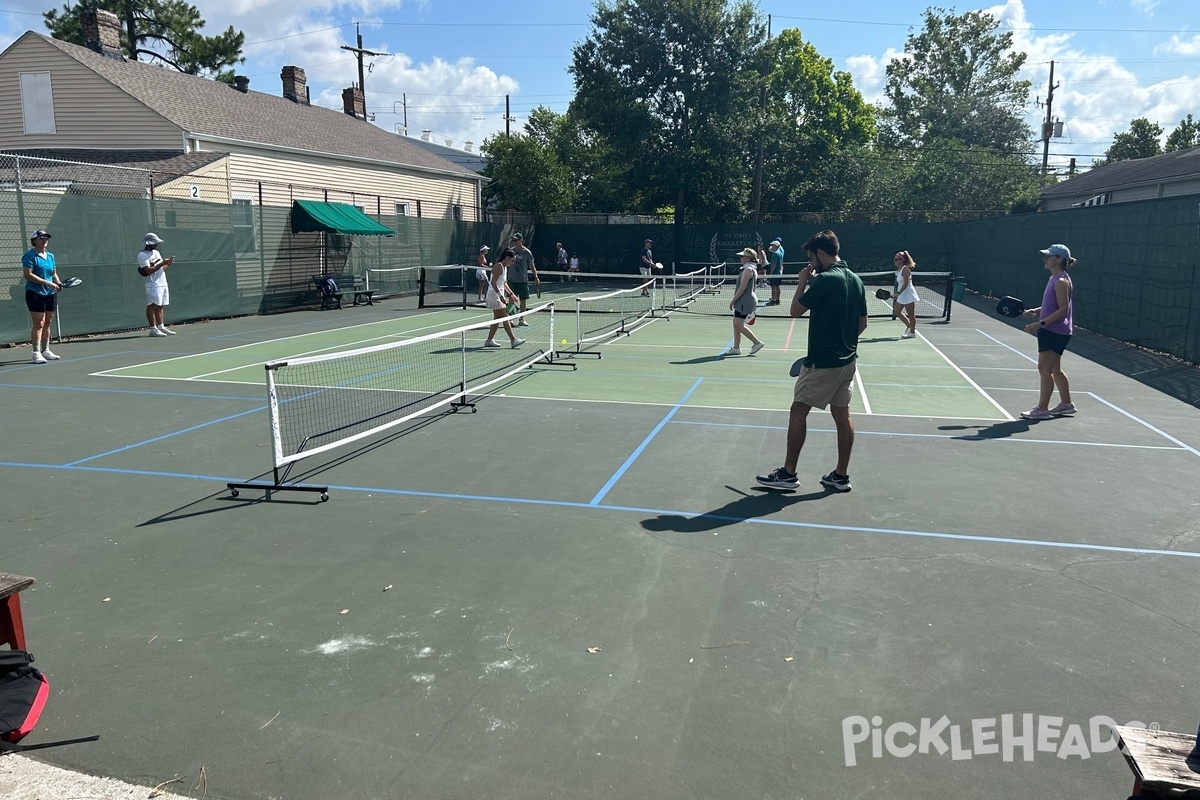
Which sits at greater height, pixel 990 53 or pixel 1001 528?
pixel 990 53

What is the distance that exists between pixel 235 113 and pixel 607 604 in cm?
Answer: 3008

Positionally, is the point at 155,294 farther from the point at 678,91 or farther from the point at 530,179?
the point at 678,91

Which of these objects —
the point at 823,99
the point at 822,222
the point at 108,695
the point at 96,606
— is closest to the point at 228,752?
the point at 108,695

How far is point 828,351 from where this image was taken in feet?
22.9

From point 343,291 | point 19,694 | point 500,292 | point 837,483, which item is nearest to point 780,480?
point 837,483

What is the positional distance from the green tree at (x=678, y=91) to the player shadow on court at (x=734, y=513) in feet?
121

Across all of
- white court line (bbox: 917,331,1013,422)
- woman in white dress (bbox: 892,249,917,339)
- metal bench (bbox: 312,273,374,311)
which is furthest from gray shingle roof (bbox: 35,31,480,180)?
white court line (bbox: 917,331,1013,422)

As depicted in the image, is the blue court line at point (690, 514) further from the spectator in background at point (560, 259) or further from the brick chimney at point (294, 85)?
the brick chimney at point (294, 85)

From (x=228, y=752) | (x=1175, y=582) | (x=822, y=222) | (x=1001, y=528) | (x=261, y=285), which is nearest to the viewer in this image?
(x=228, y=752)

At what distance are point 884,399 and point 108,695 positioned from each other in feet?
31.9

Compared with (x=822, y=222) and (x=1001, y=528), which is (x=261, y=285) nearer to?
(x=1001, y=528)

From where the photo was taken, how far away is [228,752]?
11.8 ft

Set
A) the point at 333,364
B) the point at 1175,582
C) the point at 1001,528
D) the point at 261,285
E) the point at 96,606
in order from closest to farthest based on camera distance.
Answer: the point at 96,606 → the point at 1175,582 → the point at 1001,528 → the point at 333,364 → the point at 261,285

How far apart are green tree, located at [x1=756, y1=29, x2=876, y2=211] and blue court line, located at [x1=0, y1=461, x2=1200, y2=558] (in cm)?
3957
